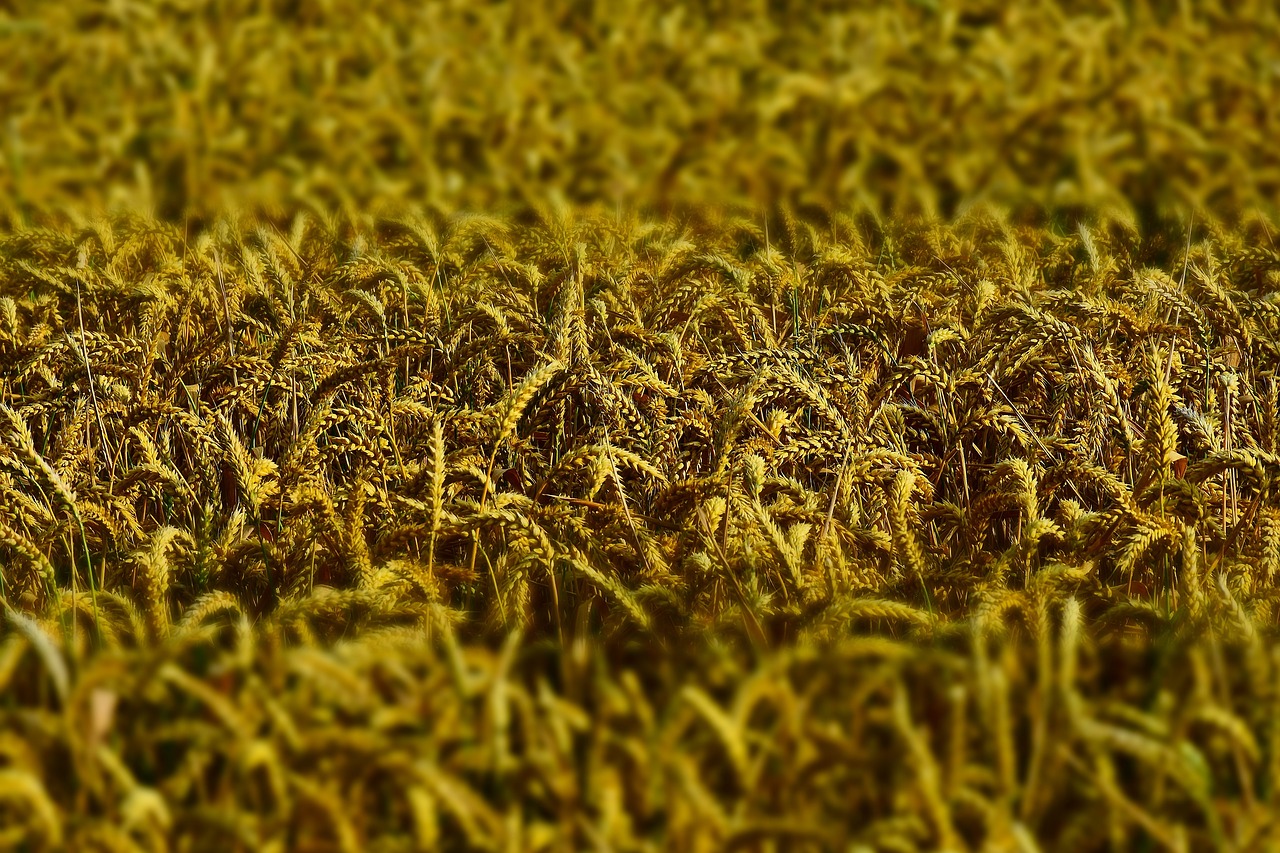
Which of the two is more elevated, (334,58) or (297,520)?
(334,58)

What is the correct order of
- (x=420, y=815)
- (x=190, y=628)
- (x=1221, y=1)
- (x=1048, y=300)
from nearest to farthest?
(x=420, y=815) < (x=190, y=628) < (x=1048, y=300) < (x=1221, y=1)

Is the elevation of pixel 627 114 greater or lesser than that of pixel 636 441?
greater

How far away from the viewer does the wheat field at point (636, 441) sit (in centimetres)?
111

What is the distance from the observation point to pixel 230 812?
1041mm

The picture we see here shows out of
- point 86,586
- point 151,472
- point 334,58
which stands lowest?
point 86,586

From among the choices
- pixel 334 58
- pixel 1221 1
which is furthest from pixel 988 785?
pixel 1221 1

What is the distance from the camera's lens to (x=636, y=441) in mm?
1820

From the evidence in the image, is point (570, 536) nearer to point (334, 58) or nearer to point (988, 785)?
point (988, 785)

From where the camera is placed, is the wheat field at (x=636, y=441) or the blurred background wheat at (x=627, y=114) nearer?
the wheat field at (x=636, y=441)

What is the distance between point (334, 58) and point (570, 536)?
8.27 ft

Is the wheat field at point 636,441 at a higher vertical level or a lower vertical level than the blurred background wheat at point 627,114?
lower

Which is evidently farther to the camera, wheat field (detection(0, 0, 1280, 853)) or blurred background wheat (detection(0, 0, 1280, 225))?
blurred background wheat (detection(0, 0, 1280, 225))

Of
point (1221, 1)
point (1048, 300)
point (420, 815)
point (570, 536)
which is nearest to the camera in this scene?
point (420, 815)

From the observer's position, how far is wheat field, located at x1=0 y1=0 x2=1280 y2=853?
43.6 inches
